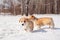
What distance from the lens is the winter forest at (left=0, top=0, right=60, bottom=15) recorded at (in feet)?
42.7

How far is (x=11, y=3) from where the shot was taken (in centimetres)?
1384

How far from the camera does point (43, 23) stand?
5.39m

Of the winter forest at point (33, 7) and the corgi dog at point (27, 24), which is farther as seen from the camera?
the winter forest at point (33, 7)

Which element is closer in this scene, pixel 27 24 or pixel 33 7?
pixel 27 24

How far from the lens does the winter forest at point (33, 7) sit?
13.0 m

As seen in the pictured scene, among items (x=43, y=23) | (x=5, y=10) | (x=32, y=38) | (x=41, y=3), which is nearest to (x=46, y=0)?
(x=41, y=3)

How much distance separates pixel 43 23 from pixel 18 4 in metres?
8.28

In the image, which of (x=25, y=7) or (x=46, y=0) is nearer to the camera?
(x=25, y=7)

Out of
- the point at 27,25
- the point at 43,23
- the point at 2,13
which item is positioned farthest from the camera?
the point at 2,13

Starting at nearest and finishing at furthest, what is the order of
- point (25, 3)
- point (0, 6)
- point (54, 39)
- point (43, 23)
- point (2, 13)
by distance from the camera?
point (54, 39)
point (43, 23)
point (25, 3)
point (2, 13)
point (0, 6)

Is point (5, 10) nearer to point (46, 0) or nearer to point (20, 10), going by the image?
point (20, 10)

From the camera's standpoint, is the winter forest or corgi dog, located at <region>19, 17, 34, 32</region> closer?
corgi dog, located at <region>19, 17, 34, 32</region>

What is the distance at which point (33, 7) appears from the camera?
527 inches

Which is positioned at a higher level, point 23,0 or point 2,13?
point 23,0
